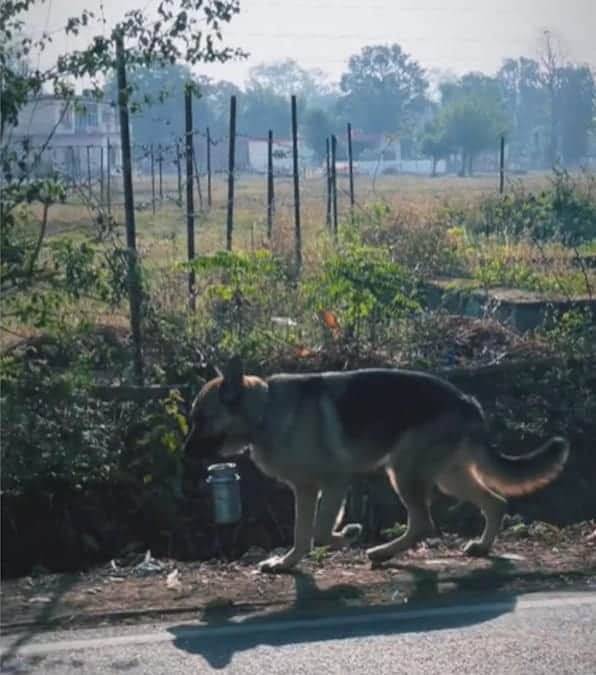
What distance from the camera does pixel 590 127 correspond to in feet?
105

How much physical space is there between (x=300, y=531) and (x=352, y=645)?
2.04m

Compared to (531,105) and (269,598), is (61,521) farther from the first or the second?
(531,105)

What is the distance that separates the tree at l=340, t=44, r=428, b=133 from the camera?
1110 inches

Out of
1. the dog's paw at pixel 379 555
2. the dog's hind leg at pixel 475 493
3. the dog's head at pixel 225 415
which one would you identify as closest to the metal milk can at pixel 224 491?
the dog's head at pixel 225 415

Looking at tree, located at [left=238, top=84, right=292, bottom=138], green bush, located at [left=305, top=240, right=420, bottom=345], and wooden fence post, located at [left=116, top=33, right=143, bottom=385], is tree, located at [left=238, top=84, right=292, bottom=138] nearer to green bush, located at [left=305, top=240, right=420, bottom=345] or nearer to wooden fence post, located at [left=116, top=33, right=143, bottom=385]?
green bush, located at [left=305, top=240, right=420, bottom=345]

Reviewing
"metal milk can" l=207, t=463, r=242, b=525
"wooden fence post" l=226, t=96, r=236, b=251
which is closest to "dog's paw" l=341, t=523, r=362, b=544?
"metal milk can" l=207, t=463, r=242, b=525

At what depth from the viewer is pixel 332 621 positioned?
725 centimetres

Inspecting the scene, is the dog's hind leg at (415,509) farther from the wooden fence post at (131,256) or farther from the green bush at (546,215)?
the green bush at (546,215)

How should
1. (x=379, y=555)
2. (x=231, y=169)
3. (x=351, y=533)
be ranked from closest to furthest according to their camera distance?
(x=379, y=555), (x=351, y=533), (x=231, y=169)

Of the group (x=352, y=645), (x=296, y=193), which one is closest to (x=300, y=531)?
(x=352, y=645)

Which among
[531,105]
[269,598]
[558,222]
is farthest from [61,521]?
[531,105]

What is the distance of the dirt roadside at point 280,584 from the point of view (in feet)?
24.8

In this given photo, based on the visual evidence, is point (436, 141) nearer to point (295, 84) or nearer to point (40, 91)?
point (295, 84)

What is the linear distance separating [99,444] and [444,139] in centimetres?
3268
